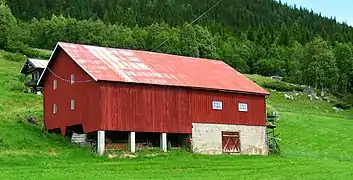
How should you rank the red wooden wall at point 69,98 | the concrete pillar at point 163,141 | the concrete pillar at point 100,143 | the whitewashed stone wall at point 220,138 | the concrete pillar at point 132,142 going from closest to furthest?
1. the concrete pillar at point 100,143
2. the concrete pillar at point 132,142
3. the red wooden wall at point 69,98
4. the concrete pillar at point 163,141
5. the whitewashed stone wall at point 220,138

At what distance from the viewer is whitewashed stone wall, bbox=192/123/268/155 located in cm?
4953

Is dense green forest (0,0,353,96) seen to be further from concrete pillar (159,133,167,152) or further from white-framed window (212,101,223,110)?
concrete pillar (159,133,167,152)

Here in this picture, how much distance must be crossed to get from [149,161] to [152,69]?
10421 mm

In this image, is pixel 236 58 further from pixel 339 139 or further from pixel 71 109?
pixel 71 109

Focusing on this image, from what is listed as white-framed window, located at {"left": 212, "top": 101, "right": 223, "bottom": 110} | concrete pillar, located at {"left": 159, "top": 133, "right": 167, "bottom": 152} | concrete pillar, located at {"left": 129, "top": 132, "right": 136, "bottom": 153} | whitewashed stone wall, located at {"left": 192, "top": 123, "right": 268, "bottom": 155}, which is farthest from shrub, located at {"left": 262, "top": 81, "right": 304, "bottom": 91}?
concrete pillar, located at {"left": 129, "top": 132, "right": 136, "bottom": 153}

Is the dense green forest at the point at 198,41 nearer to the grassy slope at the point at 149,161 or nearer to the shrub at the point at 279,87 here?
the shrub at the point at 279,87

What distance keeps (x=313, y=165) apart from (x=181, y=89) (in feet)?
39.2

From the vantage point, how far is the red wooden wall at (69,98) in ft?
149

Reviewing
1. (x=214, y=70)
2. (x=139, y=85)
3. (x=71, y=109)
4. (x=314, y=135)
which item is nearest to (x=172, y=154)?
(x=139, y=85)

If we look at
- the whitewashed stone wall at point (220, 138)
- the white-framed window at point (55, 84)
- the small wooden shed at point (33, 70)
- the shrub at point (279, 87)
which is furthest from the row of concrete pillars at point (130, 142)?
the shrub at point (279, 87)

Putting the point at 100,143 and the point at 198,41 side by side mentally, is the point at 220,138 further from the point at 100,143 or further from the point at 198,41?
the point at 198,41

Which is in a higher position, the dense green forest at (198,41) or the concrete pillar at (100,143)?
the dense green forest at (198,41)

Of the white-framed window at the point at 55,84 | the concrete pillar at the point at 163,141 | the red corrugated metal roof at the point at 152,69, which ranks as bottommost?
the concrete pillar at the point at 163,141

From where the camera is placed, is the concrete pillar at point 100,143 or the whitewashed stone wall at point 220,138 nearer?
the concrete pillar at point 100,143
